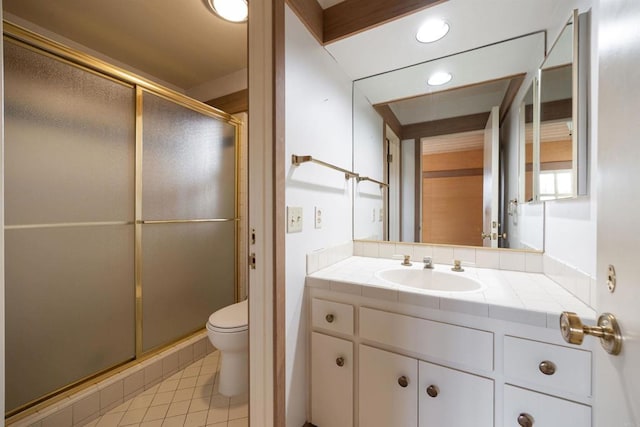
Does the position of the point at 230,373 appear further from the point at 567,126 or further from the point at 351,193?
the point at 567,126

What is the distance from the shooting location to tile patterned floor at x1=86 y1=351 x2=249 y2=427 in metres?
1.37

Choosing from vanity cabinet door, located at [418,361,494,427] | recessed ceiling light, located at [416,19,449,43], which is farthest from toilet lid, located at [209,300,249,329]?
recessed ceiling light, located at [416,19,449,43]

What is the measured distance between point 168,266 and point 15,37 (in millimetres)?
1515

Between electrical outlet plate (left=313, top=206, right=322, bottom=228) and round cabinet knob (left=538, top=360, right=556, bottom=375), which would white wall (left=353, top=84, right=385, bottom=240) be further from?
round cabinet knob (left=538, top=360, right=556, bottom=375)

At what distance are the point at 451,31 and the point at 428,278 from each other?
1294 mm

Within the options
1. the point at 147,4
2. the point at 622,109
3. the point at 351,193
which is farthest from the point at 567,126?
the point at 147,4

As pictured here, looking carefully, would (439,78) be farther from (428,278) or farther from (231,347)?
(231,347)

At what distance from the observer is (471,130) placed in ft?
4.90

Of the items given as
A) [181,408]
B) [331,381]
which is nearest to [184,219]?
[181,408]

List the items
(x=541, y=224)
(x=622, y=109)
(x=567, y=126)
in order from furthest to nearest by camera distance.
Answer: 1. (x=541, y=224)
2. (x=567, y=126)
3. (x=622, y=109)

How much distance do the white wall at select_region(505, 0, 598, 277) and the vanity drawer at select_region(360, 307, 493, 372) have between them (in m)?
0.44

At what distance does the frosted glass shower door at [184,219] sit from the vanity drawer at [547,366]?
2126 mm

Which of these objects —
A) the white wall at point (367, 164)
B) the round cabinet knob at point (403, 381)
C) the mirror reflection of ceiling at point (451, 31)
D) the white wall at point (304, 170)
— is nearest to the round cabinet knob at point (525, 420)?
the round cabinet knob at point (403, 381)

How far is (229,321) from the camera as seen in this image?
158cm
